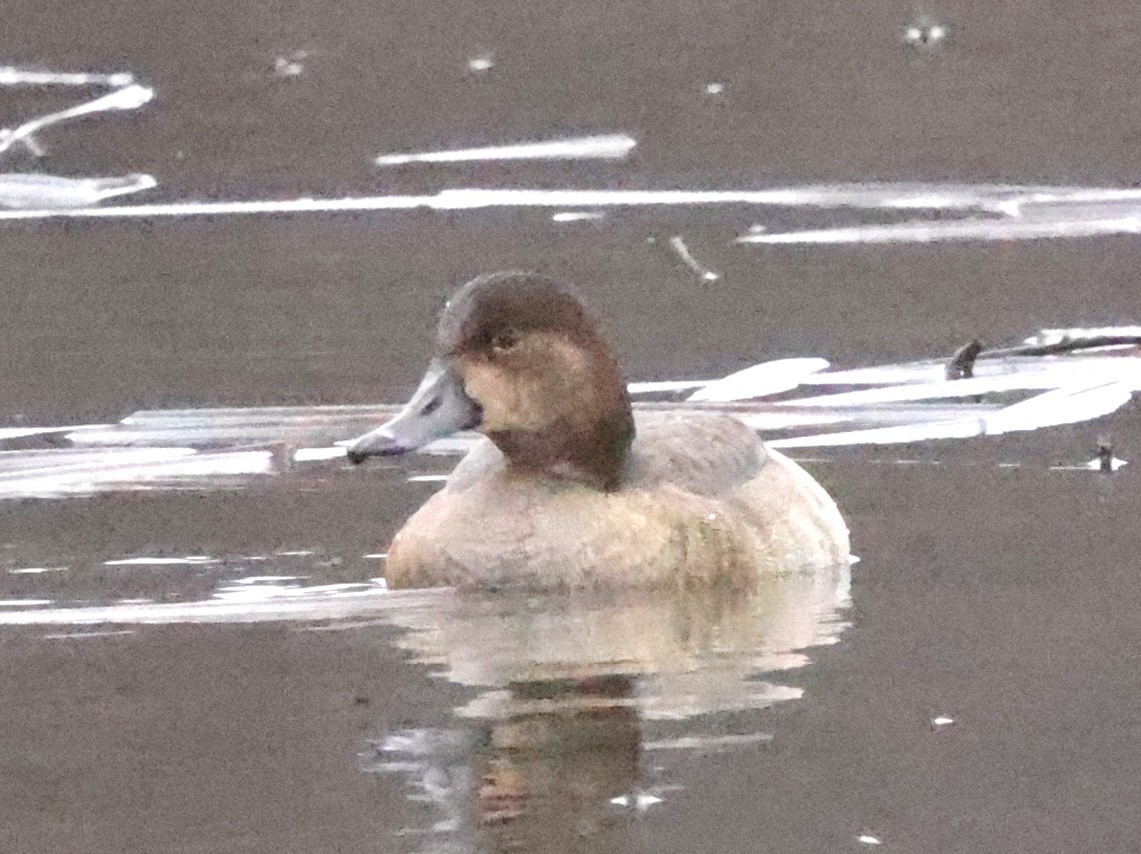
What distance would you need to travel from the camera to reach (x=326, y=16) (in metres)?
25.2

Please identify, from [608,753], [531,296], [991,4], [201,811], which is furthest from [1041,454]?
[991,4]

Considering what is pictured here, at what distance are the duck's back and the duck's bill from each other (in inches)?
8.8

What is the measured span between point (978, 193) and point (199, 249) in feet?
13.0

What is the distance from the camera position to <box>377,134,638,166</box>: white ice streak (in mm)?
18625

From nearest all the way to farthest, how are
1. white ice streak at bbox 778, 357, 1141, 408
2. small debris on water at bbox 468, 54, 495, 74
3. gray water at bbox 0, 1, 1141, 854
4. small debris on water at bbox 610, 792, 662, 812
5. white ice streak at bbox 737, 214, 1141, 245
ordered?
small debris on water at bbox 610, 792, 662, 812, gray water at bbox 0, 1, 1141, 854, white ice streak at bbox 778, 357, 1141, 408, white ice streak at bbox 737, 214, 1141, 245, small debris on water at bbox 468, 54, 495, 74

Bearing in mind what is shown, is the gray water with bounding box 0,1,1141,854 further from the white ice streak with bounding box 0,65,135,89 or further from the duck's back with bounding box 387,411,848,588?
the white ice streak with bounding box 0,65,135,89

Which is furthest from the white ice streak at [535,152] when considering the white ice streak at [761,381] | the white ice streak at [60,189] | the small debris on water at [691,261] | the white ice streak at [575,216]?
the white ice streak at [761,381]

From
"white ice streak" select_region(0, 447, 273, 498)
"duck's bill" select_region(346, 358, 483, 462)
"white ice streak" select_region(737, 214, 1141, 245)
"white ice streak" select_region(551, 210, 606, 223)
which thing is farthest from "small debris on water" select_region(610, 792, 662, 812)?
"white ice streak" select_region(551, 210, 606, 223)

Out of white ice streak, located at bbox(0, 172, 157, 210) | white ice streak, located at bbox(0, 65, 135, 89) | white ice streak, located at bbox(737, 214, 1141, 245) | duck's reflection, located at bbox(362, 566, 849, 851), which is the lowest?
duck's reflection, located at bbox(362, 566, 849, 851)

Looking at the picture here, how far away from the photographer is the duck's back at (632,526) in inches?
385

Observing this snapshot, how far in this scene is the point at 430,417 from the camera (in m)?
9.91

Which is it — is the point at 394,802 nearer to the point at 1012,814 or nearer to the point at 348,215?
the point at 1012,814

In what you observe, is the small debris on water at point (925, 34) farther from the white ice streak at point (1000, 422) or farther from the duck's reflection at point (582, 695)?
the duck's reflection at point (582, 695)

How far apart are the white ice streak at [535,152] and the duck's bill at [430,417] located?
860 centimetres
